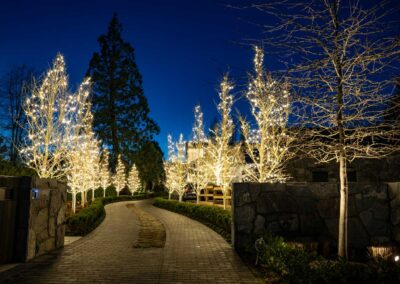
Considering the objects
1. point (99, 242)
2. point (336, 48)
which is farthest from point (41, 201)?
point (336, 48)

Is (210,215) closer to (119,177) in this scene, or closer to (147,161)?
(119,177)

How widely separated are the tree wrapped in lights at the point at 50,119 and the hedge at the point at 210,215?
22.2 feet

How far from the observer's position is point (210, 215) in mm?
13344

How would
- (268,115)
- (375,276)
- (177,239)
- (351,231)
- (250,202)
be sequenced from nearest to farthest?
(375,276) < (351,231) < (250,202) < (177,239) < (268,115)

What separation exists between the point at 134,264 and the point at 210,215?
6983 millimetres

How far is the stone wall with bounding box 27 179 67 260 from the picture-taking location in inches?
283

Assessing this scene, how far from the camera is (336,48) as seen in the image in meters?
5.89

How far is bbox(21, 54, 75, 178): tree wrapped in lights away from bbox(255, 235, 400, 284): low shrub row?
9.83 metres

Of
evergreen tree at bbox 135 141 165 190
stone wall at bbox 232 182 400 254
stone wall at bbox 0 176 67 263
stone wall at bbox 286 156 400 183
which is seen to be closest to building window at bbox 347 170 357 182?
stone wall at bbox 286 156 400 183

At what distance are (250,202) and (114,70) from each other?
31.6 meters

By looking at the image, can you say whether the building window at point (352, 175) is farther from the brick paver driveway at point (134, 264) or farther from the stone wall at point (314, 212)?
the brick paver driveway at point (134, 264)

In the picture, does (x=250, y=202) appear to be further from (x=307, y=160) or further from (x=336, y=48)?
(x=307, y=160)

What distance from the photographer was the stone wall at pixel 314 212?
25.0 ft

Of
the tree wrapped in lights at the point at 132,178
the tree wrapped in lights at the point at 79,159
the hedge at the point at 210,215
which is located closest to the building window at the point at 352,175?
the hedge at the point at 210,215
